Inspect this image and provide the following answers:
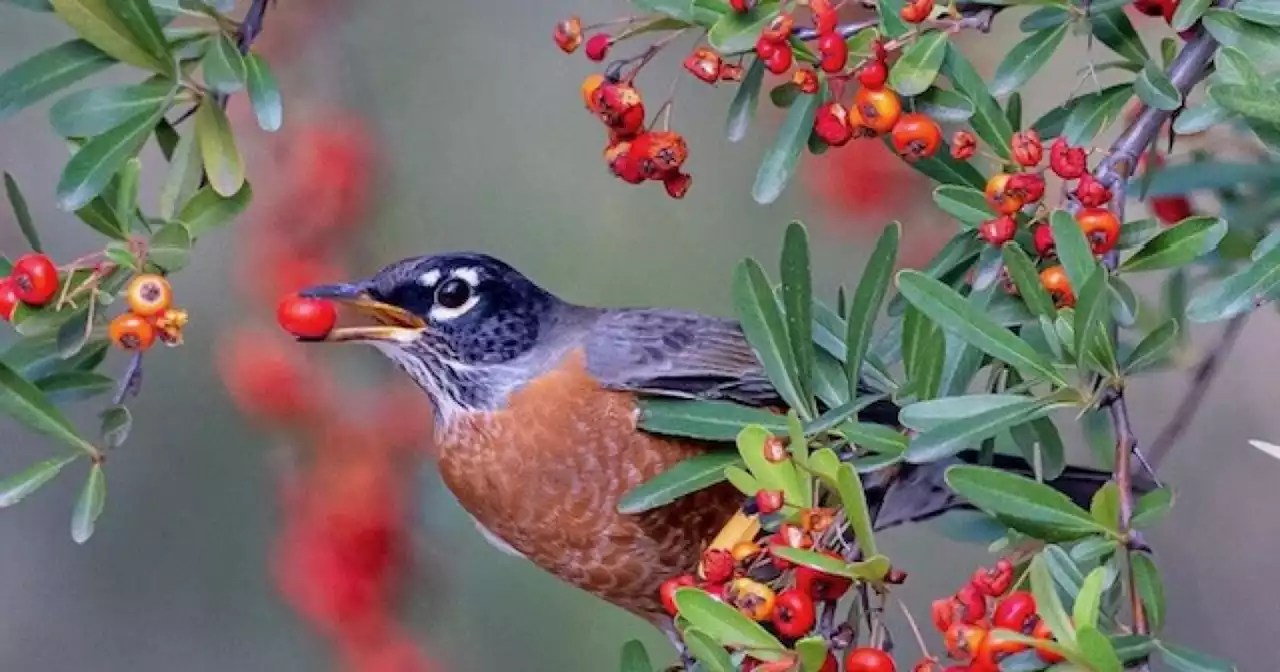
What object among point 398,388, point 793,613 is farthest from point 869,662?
point 398,388

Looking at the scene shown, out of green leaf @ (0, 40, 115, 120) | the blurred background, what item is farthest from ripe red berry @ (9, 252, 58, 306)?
the blurred background

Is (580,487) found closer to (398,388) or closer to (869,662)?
(869,662)

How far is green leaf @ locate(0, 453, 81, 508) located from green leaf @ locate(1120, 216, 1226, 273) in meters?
0.66

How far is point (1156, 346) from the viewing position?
69cm

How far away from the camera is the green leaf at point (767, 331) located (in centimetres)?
82

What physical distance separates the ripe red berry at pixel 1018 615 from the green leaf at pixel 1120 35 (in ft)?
1.32

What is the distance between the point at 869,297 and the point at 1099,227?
14 cm

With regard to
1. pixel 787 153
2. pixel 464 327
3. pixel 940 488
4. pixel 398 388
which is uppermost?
pixel 787 153

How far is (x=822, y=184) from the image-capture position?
1.80 meters

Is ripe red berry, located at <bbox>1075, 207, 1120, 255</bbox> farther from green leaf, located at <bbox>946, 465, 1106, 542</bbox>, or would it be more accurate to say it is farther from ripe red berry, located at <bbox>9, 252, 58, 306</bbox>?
ripe red berry, located at <bbox>9, 252, 58, 306</bbox>

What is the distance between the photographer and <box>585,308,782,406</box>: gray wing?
1119 mm

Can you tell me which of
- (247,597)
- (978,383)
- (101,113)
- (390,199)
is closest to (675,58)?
(390,199)

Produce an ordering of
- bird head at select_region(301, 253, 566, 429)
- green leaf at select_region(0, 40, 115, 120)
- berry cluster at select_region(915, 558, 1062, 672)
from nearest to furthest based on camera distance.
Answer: berry cluster at select_region(915, 558, 1062, 672), green leaf at select_region(0, 40, 115, 120), bird head at select_region(301, 253, 566, 429)

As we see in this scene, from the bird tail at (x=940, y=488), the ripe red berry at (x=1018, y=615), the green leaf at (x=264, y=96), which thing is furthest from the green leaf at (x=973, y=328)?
the green leaf at (x=264, y=96)
